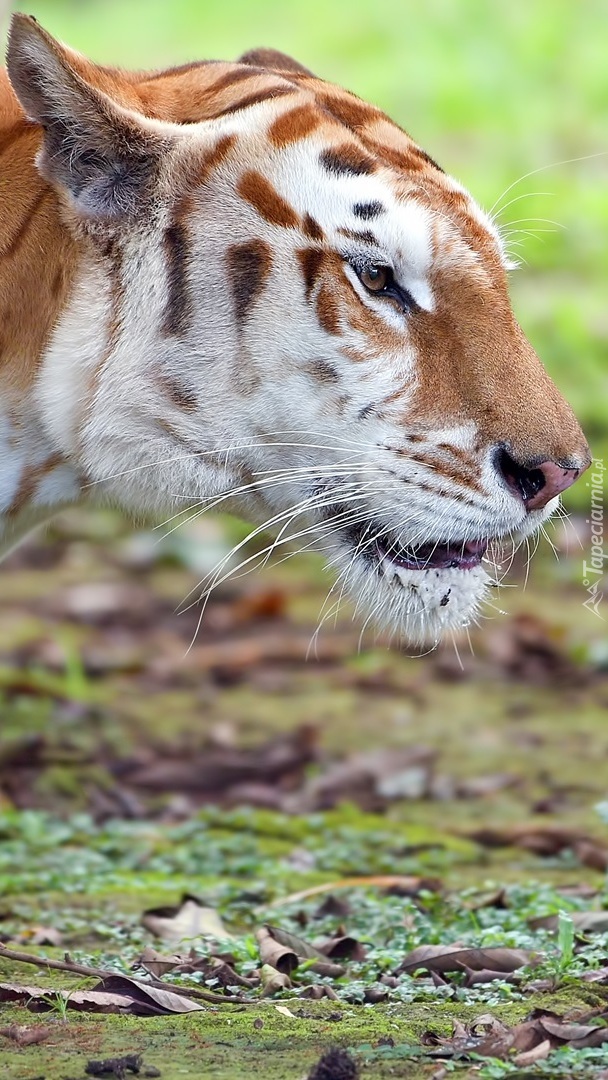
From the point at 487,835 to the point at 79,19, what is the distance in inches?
541

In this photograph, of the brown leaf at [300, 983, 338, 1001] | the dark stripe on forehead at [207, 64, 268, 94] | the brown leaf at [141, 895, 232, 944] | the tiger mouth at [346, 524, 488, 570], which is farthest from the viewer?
the brown leaf at [141, 895, 232, 944]

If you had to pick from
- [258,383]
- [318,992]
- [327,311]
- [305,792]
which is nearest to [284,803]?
[305,792]

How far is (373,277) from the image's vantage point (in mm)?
3064

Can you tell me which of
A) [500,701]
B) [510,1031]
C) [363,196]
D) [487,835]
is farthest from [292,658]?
[510,1031]

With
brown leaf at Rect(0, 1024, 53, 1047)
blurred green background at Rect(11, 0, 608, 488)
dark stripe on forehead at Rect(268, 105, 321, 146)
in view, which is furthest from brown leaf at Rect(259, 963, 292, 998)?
blurred green background at Rect(11, 0, 608, 488)

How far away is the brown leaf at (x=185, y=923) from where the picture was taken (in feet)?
11.4

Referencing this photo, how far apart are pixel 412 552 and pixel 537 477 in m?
0.34

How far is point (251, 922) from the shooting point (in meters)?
3.65

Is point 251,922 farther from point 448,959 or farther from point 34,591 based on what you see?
point 34,591

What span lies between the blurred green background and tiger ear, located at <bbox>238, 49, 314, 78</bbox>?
3892mm

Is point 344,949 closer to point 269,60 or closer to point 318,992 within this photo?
point 318,992

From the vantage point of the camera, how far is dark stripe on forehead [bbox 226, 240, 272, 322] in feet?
10.1

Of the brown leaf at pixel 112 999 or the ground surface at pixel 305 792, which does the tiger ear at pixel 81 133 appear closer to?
the ground surface at pixel 305 792

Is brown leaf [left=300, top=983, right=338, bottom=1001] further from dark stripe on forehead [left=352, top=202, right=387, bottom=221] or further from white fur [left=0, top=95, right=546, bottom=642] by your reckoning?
dark stripe on forehead [left=352, top=202, right=387, bottom=221]
